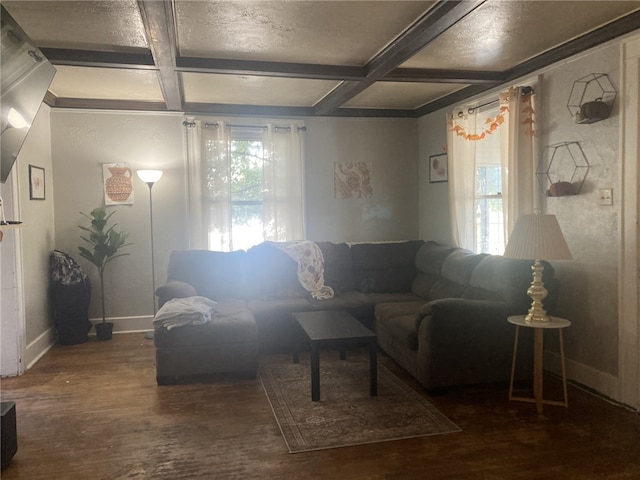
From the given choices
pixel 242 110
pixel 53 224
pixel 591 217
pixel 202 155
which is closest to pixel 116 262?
pixel 53 224

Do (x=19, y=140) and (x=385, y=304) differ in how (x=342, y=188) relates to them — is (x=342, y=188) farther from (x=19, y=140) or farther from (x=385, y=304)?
(x=19, y=140)

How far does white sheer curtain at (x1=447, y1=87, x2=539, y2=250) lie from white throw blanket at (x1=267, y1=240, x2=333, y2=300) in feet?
4.75

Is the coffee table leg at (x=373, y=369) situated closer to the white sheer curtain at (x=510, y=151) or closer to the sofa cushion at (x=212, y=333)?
the sofa cushion at (x=212, y=333)

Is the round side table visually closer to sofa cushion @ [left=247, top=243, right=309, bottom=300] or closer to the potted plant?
sofa cushion @ [left=247, top=243, right=309, bottom=300]

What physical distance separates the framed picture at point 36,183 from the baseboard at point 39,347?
124cm

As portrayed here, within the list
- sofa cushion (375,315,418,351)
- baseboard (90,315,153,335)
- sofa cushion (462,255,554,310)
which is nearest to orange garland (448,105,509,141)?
sofa cushion (462,255,554,310)

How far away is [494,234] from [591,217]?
117 cm

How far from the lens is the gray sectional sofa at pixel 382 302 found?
133 inches

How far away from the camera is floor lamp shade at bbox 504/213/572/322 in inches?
116

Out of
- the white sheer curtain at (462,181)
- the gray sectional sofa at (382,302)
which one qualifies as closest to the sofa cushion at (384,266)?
the gray sectional sofa at (382,302)

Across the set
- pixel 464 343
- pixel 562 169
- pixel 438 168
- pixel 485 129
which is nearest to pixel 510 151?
pixel 562 169

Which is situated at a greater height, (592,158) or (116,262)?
(592,158)

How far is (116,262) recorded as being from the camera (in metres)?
5.12

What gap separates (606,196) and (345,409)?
215cm
